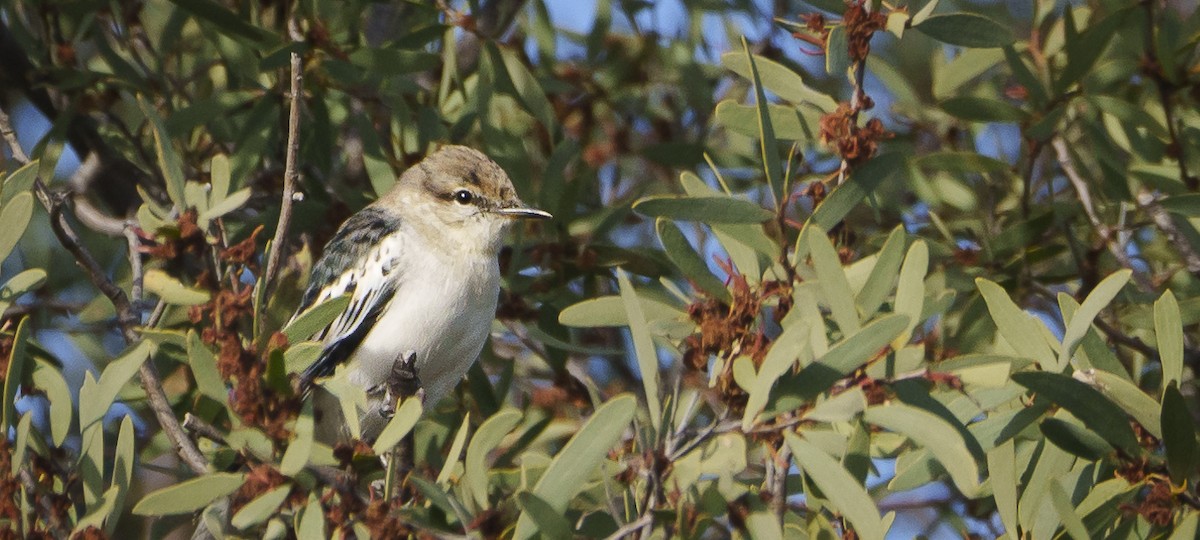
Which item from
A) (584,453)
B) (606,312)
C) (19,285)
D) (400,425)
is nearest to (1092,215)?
(606,312)

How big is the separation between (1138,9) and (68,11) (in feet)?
12.8

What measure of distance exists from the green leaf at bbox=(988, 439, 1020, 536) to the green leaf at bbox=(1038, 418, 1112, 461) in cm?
10

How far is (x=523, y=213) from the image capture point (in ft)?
16.4

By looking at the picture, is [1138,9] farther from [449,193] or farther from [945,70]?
[449,193]

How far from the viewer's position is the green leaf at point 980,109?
4660mm

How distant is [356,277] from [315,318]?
A: 180cm

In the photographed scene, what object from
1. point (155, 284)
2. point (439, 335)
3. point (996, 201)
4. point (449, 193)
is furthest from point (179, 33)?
point (996, 201)

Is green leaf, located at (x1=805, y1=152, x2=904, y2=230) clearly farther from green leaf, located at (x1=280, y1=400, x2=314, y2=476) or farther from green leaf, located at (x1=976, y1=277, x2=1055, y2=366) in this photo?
green leaf, located at (x1=280, y1=400, x2=314, y2=476)

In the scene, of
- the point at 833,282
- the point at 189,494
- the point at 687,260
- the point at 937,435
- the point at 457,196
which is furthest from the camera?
the point at 457,196

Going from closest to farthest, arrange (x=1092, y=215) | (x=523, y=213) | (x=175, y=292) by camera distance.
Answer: (x=175, y=292)
(x=1092, y=215)
(x=523, y=213)

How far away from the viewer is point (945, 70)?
190 inches

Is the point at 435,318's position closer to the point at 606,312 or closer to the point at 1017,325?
the point at 606,312

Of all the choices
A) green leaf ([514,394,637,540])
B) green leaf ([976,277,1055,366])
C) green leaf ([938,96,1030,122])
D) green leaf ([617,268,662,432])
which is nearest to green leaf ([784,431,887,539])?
green leaf ([617,268,662,432])

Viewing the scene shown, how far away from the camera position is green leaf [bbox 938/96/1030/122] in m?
4.66
